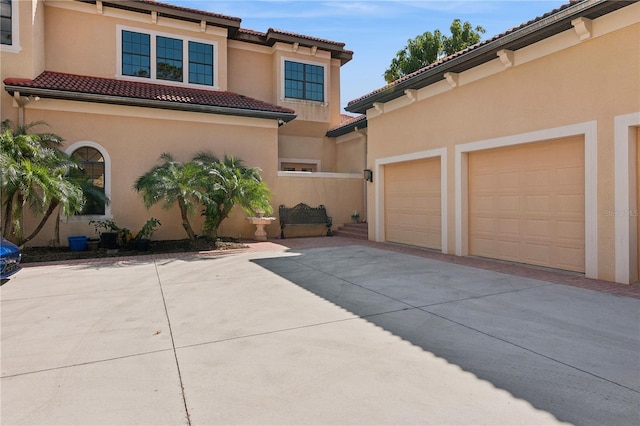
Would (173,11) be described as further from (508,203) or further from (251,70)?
(508,203)

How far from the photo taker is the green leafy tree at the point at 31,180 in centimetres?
870

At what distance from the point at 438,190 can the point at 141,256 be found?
8701mm

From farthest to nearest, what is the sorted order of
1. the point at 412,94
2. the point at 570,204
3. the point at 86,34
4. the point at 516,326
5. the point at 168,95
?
the point at 86,34 < the point at 168,95 < the point at 412,94 < the point at 570,204 < the point at 516,326

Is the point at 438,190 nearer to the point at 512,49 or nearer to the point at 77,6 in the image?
the point at 512,49

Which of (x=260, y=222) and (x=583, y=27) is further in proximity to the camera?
(x=260, y=222)

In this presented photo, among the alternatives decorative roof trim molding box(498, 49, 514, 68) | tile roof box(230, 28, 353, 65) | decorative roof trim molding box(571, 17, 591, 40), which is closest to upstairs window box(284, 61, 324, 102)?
tile roof box(230, 28, 353, 65)

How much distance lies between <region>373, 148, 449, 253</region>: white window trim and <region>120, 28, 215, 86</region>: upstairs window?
8550 millimetres

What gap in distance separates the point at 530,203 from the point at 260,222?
8.84 m

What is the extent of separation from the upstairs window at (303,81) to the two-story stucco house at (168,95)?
0.16 feet

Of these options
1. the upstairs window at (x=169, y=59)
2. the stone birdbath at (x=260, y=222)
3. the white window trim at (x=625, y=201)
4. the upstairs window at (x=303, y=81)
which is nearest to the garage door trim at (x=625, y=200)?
the white window trim at (x=625, y=201)

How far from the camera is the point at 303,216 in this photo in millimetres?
14992

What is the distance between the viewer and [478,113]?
30.5 feet

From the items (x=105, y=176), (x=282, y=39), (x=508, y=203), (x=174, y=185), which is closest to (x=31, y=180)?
(x=174, y=185)

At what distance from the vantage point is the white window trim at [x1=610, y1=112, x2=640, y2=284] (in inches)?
257
